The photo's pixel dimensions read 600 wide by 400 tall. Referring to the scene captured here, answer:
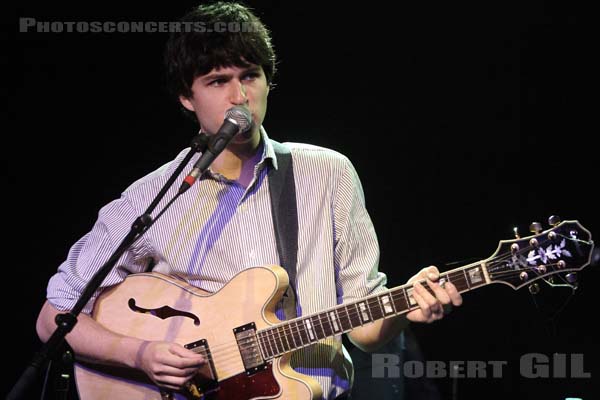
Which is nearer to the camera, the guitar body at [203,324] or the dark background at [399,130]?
the guitar body at [203,324]

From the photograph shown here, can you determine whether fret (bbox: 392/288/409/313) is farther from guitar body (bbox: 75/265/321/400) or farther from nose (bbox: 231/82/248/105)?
nose (bbox: 231/82/248/105)

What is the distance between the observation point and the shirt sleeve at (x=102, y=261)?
10.5 feet

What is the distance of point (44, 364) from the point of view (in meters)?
2.39

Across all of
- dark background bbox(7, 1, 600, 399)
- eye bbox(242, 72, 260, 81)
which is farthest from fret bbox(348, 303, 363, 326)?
dark background bbox(7, 1, 600, 399)

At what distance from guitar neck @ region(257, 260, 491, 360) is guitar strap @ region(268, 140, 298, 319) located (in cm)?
16

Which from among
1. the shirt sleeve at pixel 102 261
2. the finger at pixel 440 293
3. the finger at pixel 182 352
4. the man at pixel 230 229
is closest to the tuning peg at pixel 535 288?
the finger at pixel 440 293

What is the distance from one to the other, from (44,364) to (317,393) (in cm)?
104

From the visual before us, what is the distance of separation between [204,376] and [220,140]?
3.42 ft

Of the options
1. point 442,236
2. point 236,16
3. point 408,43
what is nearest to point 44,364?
point 236,16

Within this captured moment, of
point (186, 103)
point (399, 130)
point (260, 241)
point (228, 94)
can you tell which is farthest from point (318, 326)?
point (399, 130)

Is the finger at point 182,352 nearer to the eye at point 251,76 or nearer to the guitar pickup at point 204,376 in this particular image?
the guitar pickup at point 204,376

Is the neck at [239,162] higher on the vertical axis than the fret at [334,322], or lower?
higher

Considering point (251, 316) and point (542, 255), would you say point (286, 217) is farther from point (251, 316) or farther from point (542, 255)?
point (542, 255)

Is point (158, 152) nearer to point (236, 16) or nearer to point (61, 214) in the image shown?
point (61, 214)
